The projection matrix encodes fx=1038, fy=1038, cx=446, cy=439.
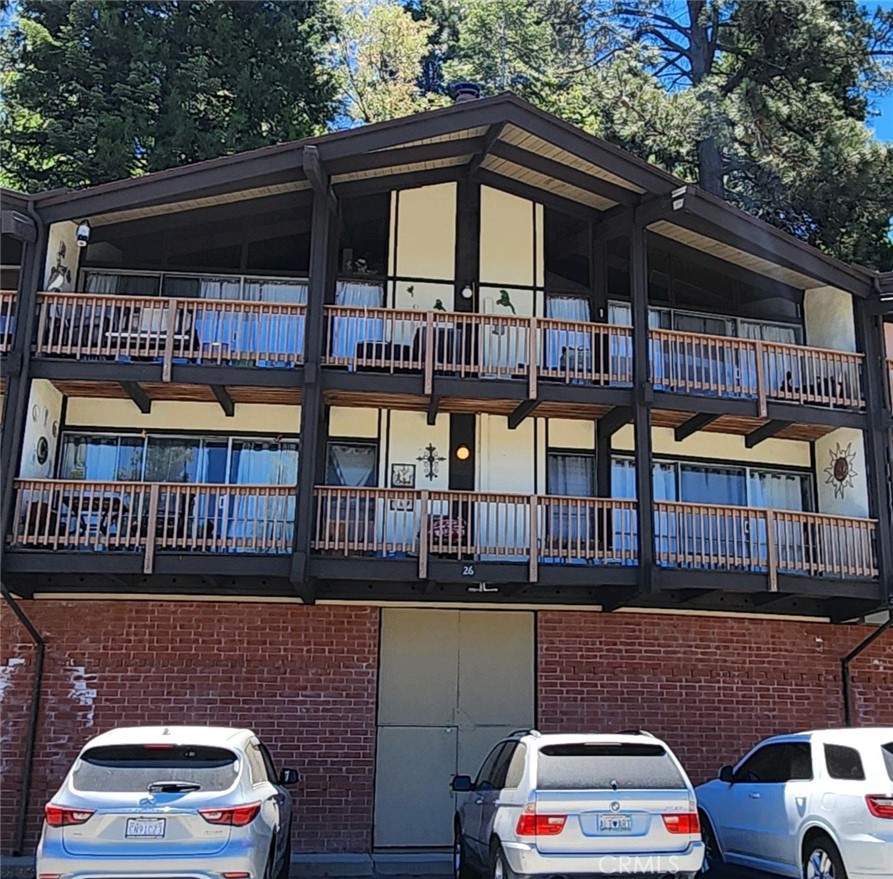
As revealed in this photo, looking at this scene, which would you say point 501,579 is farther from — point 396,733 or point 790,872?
point 790,872

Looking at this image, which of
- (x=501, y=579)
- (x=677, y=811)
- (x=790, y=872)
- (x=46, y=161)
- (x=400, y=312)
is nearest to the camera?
(x=677, y=811)

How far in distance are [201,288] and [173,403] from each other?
2017mm

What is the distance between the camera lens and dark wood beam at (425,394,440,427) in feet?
47.4

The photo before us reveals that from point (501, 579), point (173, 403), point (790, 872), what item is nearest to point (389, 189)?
point (173, 403)

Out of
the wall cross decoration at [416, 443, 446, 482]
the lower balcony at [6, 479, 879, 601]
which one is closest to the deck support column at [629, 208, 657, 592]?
the lower balcony at [6, 479, 879, 601]

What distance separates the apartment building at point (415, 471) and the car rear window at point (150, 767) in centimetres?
A: 475

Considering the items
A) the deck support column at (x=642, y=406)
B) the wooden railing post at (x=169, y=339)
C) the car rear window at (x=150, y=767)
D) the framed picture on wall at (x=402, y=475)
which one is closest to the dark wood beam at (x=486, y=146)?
the deck support column at (x=642, y=406)

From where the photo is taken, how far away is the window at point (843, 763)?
8.96 meters

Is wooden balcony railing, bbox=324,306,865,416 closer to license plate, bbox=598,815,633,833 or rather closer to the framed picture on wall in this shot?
the framed picture on wall

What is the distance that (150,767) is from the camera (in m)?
8.32

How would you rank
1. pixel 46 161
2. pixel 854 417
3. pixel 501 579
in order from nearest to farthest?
pixel 501 579
pixel 854 417
pixel 46 161

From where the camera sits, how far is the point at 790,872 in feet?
31.2

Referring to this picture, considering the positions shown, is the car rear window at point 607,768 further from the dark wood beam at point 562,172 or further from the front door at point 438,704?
the dark wood beam at point 562,172

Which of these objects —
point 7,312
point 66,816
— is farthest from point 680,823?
point 7,312
